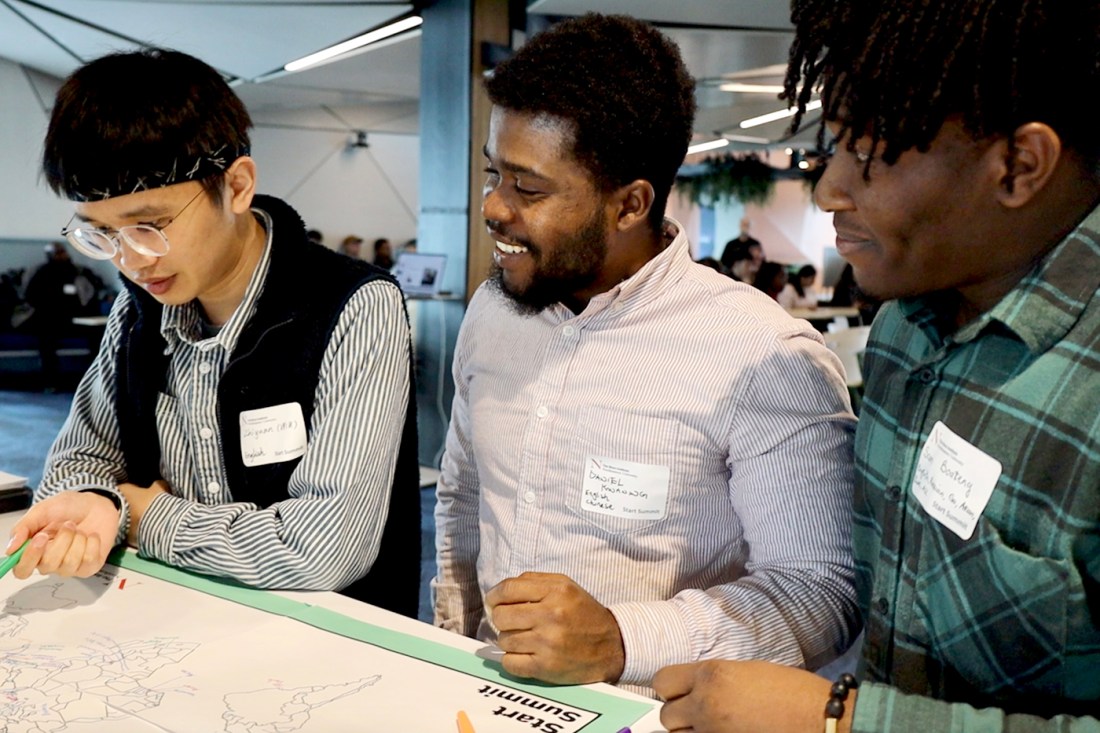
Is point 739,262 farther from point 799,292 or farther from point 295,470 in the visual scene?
point 295,470

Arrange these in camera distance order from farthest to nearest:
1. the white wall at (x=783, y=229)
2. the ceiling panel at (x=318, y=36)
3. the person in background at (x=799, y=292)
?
the white wall at (x=783, y=229), the person in background at (x=799, y=292), the ceiling panel at (x=318, y=36)

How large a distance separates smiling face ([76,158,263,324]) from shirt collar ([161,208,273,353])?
0.11ft

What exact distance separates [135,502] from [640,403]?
2.69 ft

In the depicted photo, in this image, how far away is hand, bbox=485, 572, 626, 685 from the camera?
99 centimetres

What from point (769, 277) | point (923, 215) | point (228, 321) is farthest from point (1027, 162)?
point (769, 277)

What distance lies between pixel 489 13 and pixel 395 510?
4488 mm

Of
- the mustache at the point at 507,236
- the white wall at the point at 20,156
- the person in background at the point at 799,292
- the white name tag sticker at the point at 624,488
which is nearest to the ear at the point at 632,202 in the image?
the mustache at the point at 507,236

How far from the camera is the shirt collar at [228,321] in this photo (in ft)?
4.64

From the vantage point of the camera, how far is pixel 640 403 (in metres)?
1.24

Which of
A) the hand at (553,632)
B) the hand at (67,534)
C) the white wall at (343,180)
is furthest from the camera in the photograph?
the white wall at (343,180)

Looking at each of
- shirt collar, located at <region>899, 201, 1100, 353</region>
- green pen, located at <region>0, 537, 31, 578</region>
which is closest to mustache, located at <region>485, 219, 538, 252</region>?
shirt collar, located at <region>899, 201, 1100, 353</region>

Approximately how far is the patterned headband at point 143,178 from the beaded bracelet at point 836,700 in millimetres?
1124

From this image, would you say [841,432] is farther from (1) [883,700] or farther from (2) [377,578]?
(2) [377,578]

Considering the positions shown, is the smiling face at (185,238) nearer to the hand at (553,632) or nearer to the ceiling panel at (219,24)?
the hand at (553,632)
